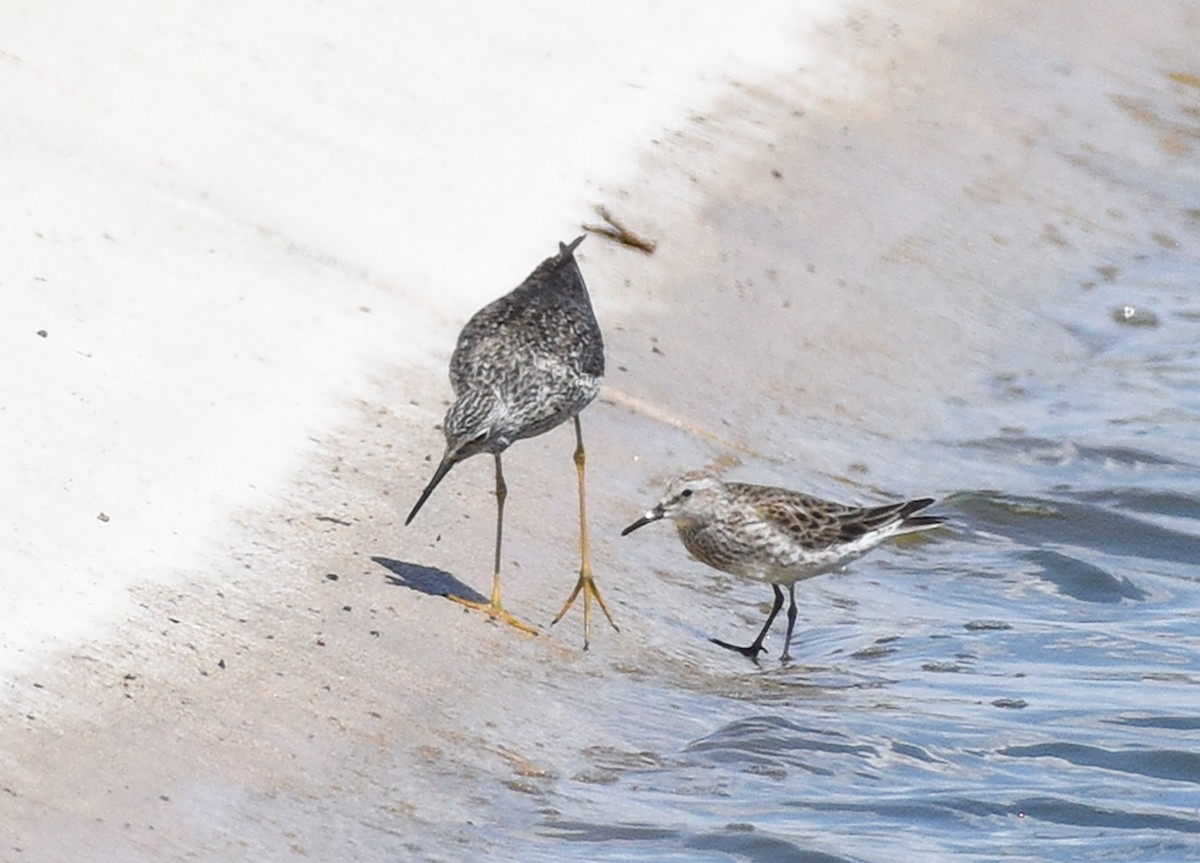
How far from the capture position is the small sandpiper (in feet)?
26.0

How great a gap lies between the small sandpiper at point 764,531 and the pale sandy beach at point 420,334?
33 centimetres

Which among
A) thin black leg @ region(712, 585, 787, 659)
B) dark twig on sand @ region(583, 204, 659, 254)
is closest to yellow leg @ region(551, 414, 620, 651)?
thin black leg @ region(712, 585, 787, 659)

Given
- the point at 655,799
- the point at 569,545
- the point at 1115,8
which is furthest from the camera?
the point at 1115,8

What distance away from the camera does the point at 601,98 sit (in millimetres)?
11945

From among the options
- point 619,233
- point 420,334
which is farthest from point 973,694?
point 619,233

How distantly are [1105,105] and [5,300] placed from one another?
851cm

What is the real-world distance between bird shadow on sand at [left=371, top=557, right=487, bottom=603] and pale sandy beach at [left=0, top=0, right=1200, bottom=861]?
0.06ft

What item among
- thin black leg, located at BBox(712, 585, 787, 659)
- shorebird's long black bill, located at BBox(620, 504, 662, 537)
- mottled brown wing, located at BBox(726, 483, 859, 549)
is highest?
mottled brown wing, located at BBox(726, 483, 859, 549)

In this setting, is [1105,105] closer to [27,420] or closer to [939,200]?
[939,200]

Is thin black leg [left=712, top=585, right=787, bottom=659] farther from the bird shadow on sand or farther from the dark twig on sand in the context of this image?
the dark twig on sand

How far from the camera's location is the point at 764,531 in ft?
25.9

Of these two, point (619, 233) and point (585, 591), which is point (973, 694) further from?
point (619, 233)

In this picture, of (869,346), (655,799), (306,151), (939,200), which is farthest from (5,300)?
(939,200)

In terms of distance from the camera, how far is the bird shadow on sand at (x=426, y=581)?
7.66 meters
